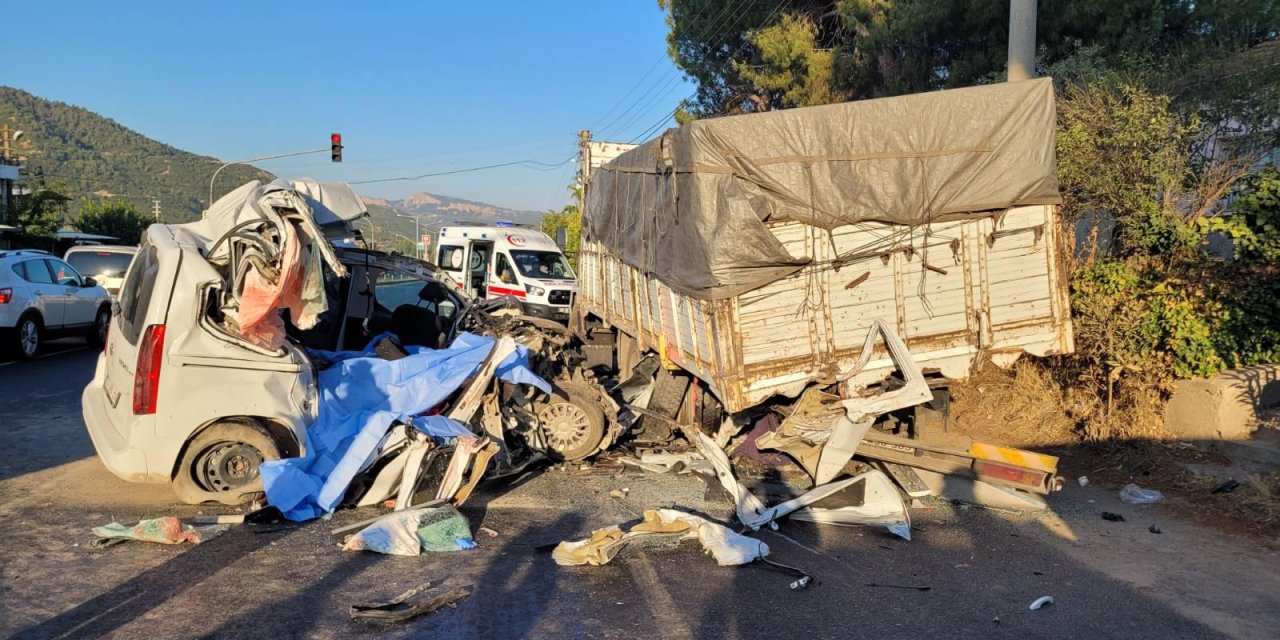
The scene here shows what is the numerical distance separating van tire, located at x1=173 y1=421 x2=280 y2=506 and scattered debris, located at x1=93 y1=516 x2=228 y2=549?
605mm

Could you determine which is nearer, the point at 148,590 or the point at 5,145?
the point at 148,590

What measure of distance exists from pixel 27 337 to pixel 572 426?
10544 millimetres

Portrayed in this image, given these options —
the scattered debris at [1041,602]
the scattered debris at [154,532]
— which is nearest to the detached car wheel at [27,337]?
the scattered debris at [154,532]

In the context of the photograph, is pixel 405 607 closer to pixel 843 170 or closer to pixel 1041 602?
pixel 1041 602

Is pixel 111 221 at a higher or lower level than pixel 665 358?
higher

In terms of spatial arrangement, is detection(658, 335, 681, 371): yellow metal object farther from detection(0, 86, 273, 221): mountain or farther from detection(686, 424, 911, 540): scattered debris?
detection(0, 86, 273, 221): mountain

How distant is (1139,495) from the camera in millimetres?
Answer: 6715

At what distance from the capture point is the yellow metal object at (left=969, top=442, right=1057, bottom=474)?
648 centimetres

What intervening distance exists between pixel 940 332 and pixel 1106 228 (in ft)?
11.0

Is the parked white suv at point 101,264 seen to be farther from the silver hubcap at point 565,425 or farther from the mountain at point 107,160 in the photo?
the mountain at point 107,160

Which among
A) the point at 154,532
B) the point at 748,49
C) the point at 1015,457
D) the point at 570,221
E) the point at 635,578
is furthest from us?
the point at 570,221

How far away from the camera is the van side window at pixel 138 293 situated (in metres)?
5.89

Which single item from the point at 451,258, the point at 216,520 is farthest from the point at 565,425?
the point at 451,258

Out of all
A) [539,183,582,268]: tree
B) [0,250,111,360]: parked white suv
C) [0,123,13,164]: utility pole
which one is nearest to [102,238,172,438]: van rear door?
[0,250,111,360]: parked white suv
